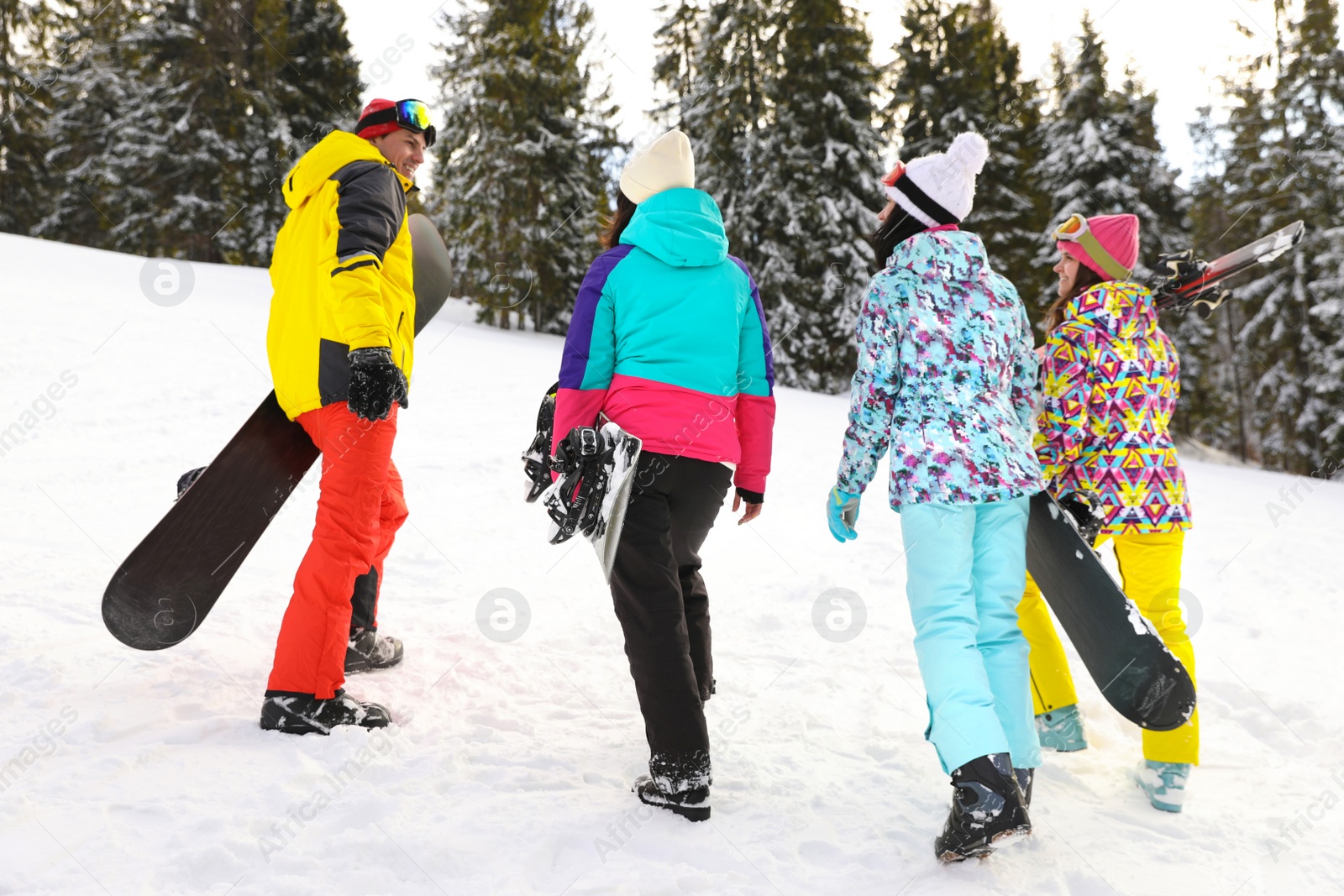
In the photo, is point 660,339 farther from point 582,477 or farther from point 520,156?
point 520,156

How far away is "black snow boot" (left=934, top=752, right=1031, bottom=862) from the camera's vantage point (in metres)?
2.13

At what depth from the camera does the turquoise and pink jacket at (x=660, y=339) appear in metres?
2.54

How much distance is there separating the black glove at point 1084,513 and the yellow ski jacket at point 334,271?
2.40 metres

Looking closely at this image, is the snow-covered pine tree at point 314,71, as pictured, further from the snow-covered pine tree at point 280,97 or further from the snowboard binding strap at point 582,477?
the snowboard binding strap at point 582,477

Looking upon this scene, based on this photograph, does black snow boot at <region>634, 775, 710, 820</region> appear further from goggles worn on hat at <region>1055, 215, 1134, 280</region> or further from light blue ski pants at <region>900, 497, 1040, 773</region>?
goggles worn on hat at <region>1055, 215, 1134, 280</region>

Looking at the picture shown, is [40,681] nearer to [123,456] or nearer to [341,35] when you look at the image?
[123,456]

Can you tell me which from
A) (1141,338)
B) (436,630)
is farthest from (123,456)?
(1141,338)

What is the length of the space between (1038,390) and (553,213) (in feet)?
66.0

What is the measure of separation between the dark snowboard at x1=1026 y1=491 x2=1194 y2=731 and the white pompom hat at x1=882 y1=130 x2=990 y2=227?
3.19ft

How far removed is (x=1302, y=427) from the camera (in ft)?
60.4
